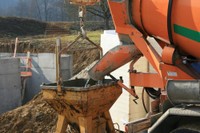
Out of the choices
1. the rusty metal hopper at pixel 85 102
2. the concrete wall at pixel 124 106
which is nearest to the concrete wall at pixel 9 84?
the concrete wall at pixel 124 106

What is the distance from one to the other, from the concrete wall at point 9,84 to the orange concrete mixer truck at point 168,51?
23.6ft

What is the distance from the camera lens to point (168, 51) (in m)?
3.50

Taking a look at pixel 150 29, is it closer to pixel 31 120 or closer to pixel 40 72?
pixel 31 120

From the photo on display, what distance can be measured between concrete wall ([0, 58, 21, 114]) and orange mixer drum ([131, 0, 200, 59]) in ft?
25.7

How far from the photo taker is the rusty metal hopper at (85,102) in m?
4.86

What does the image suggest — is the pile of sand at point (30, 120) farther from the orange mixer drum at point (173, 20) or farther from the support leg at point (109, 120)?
the orange mixer drum at point (173, 20)

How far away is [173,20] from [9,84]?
842 centimetres

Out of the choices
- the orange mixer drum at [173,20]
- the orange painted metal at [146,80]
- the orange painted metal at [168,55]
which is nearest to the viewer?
the orange mixer drum at [173,20]

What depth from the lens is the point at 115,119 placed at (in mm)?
7238

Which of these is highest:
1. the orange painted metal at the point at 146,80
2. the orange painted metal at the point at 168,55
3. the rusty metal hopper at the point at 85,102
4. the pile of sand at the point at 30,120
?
the orange painted metal at the point at 168,55

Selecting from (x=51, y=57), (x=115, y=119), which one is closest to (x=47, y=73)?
(x=51, y=57)

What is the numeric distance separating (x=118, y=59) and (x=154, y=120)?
94cm

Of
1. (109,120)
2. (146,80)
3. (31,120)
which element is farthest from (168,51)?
(31,120)

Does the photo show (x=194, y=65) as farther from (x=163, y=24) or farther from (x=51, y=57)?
(x=51, y=57)
